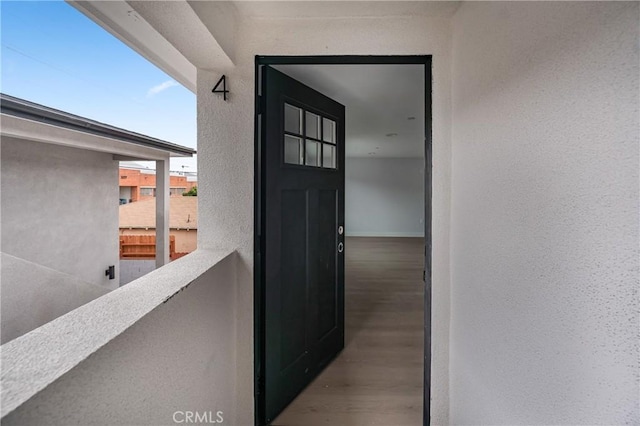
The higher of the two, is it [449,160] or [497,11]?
[497,11]

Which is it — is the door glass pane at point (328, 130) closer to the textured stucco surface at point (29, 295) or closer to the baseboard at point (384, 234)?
the textured stucco surface at point (29, 295)

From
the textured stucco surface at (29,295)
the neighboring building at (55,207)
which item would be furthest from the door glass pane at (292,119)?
the textured stucco surface at (29,295)

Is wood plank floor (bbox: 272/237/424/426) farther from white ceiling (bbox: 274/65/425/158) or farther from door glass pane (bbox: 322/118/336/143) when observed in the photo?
white ceiling (bbox: 274/65/425/158)

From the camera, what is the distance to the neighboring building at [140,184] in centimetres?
514

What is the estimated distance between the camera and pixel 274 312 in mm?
1869

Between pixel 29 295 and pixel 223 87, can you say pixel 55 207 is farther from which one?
pixel 223 87

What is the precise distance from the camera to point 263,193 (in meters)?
1.79

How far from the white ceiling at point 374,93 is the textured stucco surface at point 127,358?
2.08 metres

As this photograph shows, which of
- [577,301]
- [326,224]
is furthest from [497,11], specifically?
[326,224]

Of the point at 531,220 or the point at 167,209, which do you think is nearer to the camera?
the point at 531,220

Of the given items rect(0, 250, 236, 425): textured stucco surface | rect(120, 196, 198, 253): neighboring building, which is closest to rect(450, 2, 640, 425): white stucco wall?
rect(0, 250, 236, 425): textured stucco surface

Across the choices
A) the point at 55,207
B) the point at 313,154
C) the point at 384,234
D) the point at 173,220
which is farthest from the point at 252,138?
the point at 384,234

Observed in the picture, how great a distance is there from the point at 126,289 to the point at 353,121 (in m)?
4.26

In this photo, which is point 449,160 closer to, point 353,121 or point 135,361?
point 135,361
